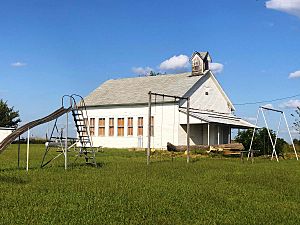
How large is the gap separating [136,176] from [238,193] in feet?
13.3

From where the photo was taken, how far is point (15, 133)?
1532cm

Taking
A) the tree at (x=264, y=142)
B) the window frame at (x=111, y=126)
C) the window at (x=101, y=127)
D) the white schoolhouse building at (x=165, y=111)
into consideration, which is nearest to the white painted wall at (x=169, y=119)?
the white schoolhouse building at (x=165, y=111)

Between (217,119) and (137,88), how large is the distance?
880 cm

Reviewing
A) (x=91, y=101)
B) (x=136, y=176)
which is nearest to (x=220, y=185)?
(x=136, y=176)

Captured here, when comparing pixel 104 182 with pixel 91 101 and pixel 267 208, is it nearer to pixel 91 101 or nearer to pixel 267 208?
pixel 267 208

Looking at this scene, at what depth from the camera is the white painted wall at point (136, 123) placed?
35062mm

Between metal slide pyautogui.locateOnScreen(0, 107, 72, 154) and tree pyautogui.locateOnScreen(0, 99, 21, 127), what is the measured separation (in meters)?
48.2

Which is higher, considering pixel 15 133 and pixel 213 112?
pixel 213 112

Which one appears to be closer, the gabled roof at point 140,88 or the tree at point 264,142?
the tree at point 264,142

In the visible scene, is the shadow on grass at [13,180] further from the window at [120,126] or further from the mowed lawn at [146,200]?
the window at [120,126]

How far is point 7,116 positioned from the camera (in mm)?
63031

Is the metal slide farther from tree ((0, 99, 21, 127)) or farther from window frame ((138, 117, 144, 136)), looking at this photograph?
tree ((0, 99, 21, 127))

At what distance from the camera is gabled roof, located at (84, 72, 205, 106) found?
37.0m

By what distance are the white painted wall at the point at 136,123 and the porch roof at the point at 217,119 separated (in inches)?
50.6
